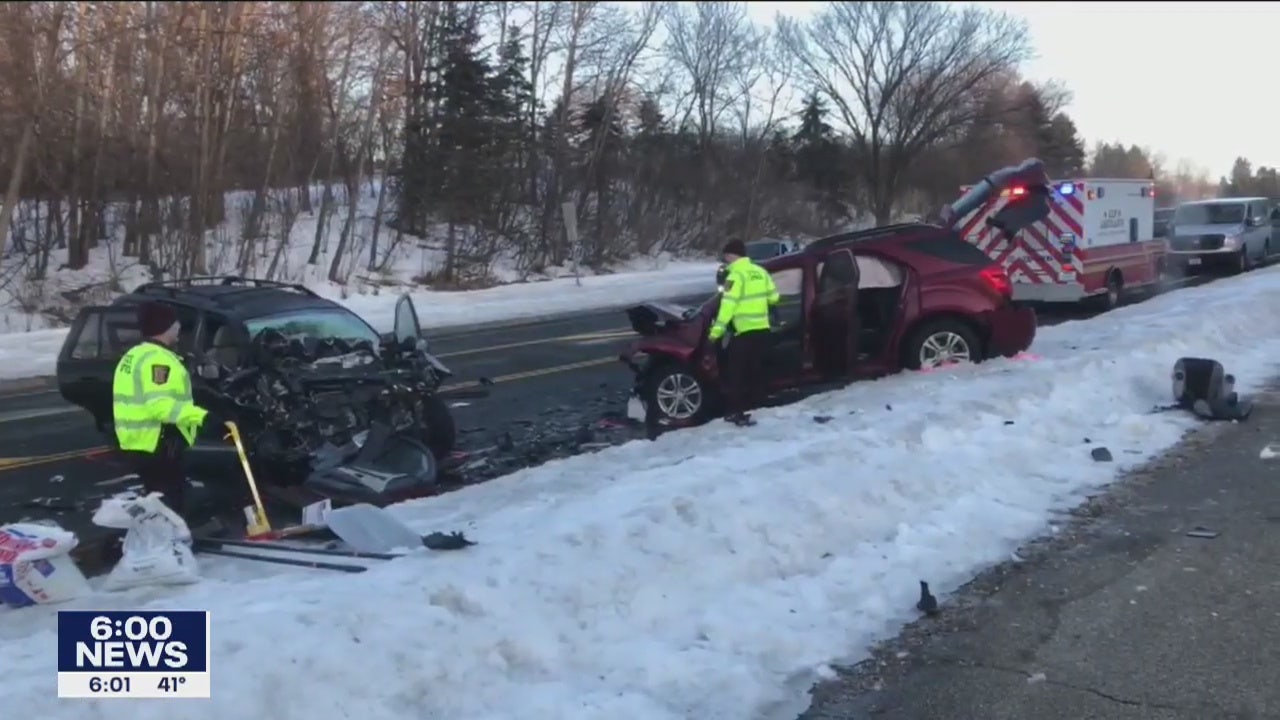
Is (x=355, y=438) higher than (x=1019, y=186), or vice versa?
(x=1019, y=186)

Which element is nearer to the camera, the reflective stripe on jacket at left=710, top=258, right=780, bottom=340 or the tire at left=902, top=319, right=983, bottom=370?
the reflective stripe on jacket at left=710, top=258, right=780, bottom=340

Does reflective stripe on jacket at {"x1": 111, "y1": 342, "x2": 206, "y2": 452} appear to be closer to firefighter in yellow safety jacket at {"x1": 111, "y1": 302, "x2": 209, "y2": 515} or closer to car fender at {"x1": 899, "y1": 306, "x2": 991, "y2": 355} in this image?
firefighter in yellow safety jacket at {"x1": 111, "y1": 302, "x2": 209, "y2": 515}

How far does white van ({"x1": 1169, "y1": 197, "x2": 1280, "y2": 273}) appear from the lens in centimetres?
3175

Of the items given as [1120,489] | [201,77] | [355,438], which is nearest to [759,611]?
[1120,489]

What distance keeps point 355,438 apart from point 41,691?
506 cm

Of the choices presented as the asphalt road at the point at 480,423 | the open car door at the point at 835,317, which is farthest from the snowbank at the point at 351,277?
the open car door at the point at 835,317

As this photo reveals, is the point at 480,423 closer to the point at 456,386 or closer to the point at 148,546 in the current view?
the point at 456,386

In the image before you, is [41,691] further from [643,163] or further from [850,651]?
[643,163]

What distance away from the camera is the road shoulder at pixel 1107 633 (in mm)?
5047

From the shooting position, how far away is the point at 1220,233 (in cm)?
3169

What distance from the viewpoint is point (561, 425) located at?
41.4ft

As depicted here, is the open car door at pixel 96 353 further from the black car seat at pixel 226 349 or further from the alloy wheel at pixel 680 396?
the alloy wheel at pixel 680 396

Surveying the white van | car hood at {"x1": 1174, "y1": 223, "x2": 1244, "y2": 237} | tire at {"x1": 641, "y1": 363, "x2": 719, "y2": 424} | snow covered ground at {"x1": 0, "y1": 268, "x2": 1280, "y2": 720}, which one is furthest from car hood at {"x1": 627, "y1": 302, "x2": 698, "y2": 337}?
car hood at {"x1": 1174, "y1": 223, "x2": 1244, "y2": 237}

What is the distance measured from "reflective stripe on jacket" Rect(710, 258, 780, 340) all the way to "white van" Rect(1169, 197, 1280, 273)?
951 inches
